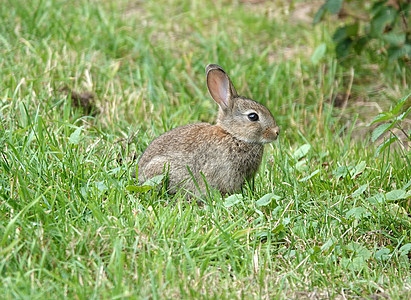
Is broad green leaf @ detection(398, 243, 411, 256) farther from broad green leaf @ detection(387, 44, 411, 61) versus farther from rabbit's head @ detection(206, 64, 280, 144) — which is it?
broad green leaf @ detection(387, 44, 411, 61)

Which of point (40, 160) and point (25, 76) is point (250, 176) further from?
point (25, 76)

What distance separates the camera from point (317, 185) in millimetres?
4801

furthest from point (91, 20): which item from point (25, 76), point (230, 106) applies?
point (230, 106)

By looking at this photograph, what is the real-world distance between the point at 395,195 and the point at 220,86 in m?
1.68

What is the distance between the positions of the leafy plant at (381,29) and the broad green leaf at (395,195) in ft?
8.24

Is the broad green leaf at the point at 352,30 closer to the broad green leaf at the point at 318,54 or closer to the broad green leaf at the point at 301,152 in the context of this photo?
the broad green leaf at the point at 318,54

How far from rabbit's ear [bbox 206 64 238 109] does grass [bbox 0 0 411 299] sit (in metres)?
0.62

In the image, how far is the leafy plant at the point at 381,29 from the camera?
6488 millimetres

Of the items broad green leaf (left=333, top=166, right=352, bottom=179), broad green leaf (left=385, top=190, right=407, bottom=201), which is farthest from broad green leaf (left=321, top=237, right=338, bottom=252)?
broad green leaf (left=333, top=166, right=352, bottom=179)

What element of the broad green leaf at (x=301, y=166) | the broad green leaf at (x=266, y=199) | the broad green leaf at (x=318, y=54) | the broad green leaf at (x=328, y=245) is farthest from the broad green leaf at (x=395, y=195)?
the broad green leaf at (x=318, y=54)

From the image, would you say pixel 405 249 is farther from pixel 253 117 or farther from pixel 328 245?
pixel 253 117

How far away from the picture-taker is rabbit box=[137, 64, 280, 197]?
16.1 ft

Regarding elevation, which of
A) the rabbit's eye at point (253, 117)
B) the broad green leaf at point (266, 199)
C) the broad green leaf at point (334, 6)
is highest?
the broad green leaf at point (334, 6)

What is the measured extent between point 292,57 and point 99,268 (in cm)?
480
